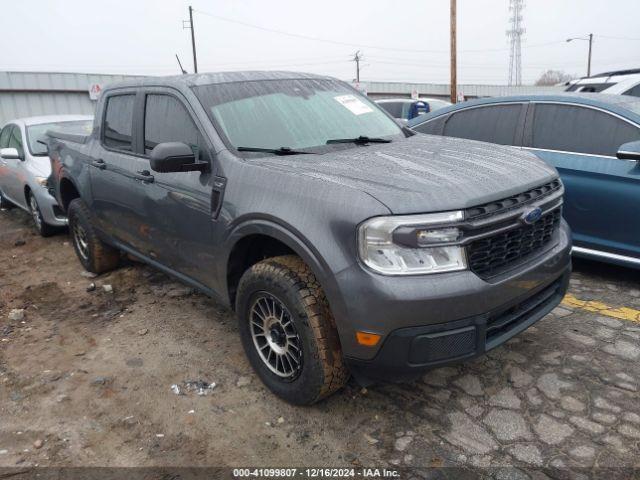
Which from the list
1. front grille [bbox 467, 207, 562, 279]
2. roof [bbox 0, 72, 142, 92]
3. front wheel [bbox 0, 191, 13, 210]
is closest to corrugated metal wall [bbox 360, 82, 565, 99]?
roof [bbox 0, 72, 142, 92]

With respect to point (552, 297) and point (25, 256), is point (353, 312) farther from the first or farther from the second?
point (25, 256)

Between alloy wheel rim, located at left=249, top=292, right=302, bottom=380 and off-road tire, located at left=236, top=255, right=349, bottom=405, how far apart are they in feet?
0.19

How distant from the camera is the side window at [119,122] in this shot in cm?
398

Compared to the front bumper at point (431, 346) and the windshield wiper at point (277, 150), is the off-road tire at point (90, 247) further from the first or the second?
the front bumper at point (431, 346)

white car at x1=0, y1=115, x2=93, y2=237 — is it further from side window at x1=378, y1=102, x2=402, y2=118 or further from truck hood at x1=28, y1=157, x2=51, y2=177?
side window at x1=378, y1=102, x2=402, y2=118

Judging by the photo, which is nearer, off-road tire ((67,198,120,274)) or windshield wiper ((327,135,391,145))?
windshield wiper ((327,135,391,145))

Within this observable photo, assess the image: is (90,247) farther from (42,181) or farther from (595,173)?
(595,173)

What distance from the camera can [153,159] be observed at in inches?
113

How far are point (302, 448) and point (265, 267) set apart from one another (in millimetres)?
937

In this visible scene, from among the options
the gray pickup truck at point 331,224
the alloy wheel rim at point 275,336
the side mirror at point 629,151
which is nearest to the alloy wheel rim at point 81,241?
the gray pickup truck at point 331,224

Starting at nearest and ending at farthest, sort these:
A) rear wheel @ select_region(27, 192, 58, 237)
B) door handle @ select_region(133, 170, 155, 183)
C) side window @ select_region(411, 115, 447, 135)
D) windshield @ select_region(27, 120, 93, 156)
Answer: door handle @ select_region(133, 170, 155, 183), side window @ select_region(411, 115, 447, 135), rear wheel @ select_region(27, 192, 58, 237), windshield @ select_region(27, 120, 93, 156)

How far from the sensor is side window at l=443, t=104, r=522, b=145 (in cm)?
473

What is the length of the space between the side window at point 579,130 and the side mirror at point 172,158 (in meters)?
3.14

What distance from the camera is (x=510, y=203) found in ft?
8.09
